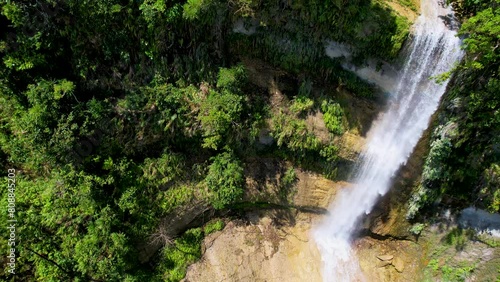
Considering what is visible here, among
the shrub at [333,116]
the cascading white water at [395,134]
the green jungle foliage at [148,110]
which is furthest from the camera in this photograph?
the shrub at [333,116]

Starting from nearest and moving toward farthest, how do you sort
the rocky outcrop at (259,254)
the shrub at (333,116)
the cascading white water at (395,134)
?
1. the cascading white water at (395,134)
2. the shrub at (333,116)
3. the rocky outcrop at (259,254)

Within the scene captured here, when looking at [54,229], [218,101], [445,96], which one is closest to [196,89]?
[218,101]

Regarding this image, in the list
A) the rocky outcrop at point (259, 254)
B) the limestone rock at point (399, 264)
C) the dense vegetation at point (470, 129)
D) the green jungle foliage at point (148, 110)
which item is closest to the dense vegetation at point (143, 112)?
the green jungle foliage at point (148, 110)

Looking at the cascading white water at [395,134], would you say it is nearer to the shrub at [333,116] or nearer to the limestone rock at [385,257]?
the limestone rock at [385,257]

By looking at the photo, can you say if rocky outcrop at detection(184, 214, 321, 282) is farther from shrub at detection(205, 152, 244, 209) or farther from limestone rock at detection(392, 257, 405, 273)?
limestone rock at detection(392, 257, 405, 273)

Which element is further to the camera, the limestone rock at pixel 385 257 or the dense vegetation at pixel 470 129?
the limestone rock at pixel 385 257

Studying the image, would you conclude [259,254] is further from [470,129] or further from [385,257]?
[470,129]

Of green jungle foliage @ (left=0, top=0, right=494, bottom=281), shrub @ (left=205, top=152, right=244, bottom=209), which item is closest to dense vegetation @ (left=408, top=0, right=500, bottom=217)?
green jungle foliage @ (left=0, top=0, right=494, bottom=281)

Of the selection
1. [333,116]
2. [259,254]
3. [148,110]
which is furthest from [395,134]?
[148,110]

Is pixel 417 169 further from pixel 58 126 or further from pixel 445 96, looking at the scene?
pixel 58 126
